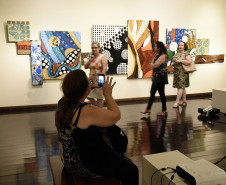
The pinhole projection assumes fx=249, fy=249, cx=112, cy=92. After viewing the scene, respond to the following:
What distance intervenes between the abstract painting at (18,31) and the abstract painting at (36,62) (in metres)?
0.22

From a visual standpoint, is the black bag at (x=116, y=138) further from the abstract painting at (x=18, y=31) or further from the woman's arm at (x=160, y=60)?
the abstract painting at (x=18, y=31)

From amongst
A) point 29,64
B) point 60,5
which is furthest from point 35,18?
point 29,64

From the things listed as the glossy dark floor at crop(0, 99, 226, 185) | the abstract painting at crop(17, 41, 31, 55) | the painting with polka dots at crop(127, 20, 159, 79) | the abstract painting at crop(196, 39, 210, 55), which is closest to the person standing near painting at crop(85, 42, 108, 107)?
the glossy dark floor at crop(0, 99, 226, 185)

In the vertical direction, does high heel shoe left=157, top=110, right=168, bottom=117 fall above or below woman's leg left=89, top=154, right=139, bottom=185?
below

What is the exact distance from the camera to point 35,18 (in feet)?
18.9

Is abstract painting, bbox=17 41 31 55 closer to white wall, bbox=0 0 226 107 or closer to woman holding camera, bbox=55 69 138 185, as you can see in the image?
white wall, bbox=0 0 226 107

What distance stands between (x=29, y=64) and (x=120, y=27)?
96.2 inches

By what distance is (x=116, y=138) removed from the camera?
6.36 feet

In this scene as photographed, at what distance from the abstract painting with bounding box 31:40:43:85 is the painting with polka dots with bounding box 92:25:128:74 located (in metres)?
1.37

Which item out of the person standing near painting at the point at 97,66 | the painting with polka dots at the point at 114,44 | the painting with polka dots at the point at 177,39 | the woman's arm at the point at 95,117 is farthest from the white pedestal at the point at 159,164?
the painting with polka dots at the point at 177,39

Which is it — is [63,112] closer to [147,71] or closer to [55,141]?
[55,141]

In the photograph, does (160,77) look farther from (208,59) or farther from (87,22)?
(208,59)

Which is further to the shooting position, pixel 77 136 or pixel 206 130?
pixel 206 130

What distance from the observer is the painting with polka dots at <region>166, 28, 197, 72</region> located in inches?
274
